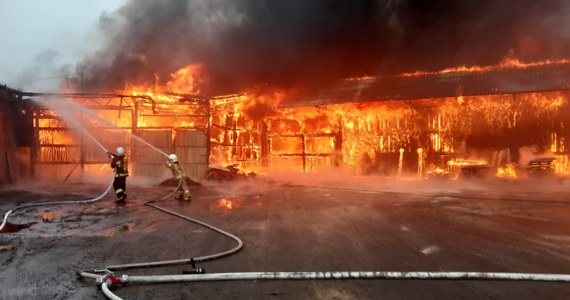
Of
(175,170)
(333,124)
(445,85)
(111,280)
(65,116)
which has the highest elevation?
(445,85)

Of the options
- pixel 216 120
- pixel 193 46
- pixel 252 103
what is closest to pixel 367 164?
A: pixel 252 103

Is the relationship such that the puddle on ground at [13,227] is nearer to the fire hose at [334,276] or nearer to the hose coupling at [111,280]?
the fire hose at [334,276]

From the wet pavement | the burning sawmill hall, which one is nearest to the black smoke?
the burning sawmill hall

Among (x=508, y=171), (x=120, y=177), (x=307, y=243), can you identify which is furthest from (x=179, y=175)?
(x=508, y=171)

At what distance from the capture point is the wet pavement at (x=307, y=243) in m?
4.03

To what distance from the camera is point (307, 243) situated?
593cm

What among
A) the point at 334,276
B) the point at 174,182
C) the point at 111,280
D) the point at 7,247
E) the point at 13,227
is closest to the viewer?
the point at 111,280

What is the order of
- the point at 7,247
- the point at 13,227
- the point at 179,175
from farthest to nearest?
the point at 179,175, the point at 13,227, the point at 7,247

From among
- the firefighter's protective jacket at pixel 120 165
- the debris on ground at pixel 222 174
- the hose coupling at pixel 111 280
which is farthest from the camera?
the debris on ground at pixel 222 174

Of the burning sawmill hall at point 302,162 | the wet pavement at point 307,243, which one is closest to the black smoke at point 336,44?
the burning sawmill hall at point 302,162

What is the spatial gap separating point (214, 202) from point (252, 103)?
9.52 meters

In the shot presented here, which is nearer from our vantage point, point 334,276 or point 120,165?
point 334,276

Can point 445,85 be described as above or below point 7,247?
above

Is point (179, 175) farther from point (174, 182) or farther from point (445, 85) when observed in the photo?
point (445, 85)
